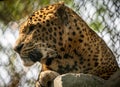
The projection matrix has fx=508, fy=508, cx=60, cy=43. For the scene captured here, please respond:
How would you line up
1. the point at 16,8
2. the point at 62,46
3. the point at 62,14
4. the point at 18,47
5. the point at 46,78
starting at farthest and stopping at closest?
1. the point at 16,8
2. the point at 62,14
3. the point at 62,46
4. the point at 18,47
5. the point at 46,78

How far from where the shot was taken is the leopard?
3.13 m

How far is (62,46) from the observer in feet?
10.5

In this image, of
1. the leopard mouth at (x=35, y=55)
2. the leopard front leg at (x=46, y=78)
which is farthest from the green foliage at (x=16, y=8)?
the leopard front leg at (x=46, y=78)

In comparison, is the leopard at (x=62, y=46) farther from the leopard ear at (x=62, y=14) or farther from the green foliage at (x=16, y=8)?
the green foliage at (x=16, y=8)

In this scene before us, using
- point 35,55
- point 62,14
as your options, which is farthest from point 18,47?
point 62,14

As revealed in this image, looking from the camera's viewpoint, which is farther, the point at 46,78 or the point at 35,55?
the point at 35,55

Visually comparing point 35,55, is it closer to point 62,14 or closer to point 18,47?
point 18,47

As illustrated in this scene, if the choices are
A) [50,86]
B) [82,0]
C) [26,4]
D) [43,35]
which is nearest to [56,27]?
[43,35]

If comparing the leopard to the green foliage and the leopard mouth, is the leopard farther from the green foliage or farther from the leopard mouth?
the green foliage

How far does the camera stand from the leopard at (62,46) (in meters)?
3.13

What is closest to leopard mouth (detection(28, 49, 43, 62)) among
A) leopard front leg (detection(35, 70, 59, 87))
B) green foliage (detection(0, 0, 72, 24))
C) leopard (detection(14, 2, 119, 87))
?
leopard (detection(14, 2, 119, 87))

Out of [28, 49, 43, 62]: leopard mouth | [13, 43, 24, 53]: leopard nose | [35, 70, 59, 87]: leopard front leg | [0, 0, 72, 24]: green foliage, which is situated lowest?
[35, 70, 59, 87]: leopard front leg

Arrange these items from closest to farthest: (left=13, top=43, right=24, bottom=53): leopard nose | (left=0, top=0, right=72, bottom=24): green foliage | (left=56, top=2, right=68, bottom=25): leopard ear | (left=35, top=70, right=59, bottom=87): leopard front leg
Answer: (left=35, top=70, right=59, bottom=87): leopard front leg → (left=13, top=43, right=24, bottom=53): leopard nose → (left=56, top=2, right=68, bottom=25): leopard ear → (left=0, top=0, right=72, bottom=24): green foliage

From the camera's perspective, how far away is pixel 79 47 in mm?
3180
